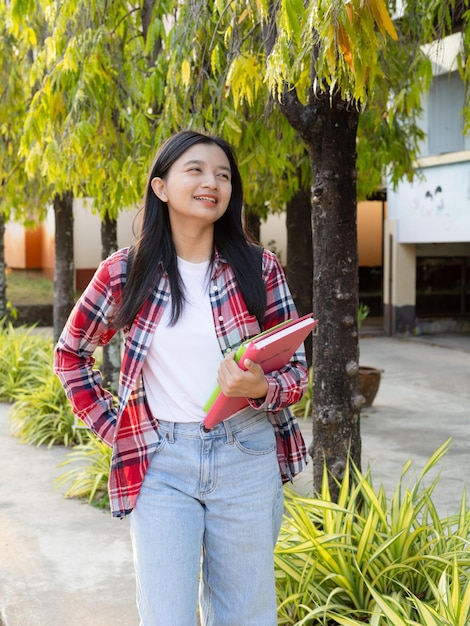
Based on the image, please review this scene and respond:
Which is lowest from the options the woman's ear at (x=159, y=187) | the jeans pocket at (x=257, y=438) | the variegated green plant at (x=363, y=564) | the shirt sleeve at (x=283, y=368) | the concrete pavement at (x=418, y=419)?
the concrete pavement at (x=418, y=419)

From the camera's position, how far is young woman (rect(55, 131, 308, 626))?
8.28ft

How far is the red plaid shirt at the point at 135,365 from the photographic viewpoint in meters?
2.59

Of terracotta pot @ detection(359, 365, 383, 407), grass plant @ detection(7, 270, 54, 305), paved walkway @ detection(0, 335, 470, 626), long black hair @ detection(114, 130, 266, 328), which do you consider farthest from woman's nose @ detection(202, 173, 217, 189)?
grass plant @ detection(7, 270, 54, 305)

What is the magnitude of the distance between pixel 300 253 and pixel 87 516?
506 centimetres

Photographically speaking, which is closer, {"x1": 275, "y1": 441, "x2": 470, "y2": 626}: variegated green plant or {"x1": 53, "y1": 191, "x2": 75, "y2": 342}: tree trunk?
{"x1": 275, "y1": 441, "x2": 470, "y2": 626}: variegated green plant

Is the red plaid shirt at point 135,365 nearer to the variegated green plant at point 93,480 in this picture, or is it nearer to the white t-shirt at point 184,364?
the white t-shirt at point 184,364

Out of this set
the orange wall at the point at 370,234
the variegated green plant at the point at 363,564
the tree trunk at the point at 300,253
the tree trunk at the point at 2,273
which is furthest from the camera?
the orange wall at the point at 370,234

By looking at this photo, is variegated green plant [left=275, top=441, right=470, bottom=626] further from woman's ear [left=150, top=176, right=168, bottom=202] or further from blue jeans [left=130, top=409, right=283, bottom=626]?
woman's ear [left=150, top=176, right=168, bottom=202]

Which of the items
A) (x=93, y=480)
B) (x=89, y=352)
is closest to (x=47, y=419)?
(x=93, y=480)

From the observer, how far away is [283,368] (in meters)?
2.63

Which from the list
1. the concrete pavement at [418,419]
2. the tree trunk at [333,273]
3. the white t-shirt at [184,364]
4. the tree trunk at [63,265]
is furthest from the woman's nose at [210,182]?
the tree trunk at [63,265]

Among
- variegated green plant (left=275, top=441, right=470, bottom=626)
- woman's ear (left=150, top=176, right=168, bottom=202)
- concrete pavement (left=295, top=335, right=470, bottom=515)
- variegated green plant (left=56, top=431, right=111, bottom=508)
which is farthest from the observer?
concrete pavement (left=295, top=335, right=470, bottom=515)

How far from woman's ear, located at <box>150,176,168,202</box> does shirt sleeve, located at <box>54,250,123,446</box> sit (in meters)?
0.27

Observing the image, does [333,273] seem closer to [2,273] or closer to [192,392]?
[192,392]
